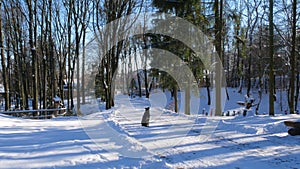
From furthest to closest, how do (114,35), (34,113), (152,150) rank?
(114,35)
(34,113)
(152,150)

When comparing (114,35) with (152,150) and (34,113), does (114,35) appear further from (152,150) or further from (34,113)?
(152,150)

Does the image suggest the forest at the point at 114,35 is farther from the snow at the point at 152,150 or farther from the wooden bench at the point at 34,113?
the snow at the point at 152,150

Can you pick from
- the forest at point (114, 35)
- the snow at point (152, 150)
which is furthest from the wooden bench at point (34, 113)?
the snow at point (152, 150)

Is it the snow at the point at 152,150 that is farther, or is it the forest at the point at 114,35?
the forest at the point at 114,35

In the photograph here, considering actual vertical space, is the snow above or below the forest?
below

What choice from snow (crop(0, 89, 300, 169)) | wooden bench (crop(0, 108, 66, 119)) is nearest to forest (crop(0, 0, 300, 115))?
wooden bench (crop(0, 108, 66, 119))

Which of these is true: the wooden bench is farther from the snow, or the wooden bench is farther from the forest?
the snow

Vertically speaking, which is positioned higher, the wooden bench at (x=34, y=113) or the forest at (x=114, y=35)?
the forest at (x=114, y=35)

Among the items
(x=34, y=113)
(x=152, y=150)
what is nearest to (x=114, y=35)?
(x=34, y=113)

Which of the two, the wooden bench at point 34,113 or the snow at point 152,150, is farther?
the wooden bench at point 34,113

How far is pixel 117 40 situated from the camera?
19.9m

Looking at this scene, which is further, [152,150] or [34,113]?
[34,113]

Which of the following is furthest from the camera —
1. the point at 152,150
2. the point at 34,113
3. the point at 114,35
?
the point at 114,35

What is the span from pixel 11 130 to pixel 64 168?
3.77m
